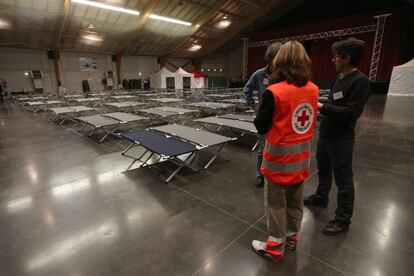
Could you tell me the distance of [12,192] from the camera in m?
2.28

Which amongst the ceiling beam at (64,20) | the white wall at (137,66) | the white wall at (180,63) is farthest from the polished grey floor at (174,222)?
the white wall at (180,63)

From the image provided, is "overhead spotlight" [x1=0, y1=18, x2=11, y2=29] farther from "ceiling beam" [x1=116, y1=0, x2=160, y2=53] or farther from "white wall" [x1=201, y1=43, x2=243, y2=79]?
"white wall" [x1=201, y1=43, x2=243, y2=79]

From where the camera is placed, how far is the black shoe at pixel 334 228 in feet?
5.29

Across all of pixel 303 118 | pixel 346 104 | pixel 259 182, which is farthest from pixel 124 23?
pixel 303 118

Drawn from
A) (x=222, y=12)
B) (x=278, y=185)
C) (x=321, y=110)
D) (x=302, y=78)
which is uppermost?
(x=222, y=12)

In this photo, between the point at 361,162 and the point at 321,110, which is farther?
the point at 361,162

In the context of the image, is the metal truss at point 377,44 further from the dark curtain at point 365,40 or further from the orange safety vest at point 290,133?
the orange safety vest at point 290,133

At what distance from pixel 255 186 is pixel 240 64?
67.9ft

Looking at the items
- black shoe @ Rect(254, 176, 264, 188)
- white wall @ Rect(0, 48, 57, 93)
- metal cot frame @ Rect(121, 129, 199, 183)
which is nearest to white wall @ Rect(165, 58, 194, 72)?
white wall @ Rect(0, 48, 57, 93)

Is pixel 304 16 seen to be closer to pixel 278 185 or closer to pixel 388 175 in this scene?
pixel 388 175

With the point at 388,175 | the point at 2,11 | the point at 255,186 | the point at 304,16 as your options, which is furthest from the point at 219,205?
the point at 304,16

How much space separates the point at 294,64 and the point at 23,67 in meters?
17.6

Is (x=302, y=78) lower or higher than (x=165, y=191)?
higher

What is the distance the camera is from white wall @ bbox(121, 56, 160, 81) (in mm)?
17670
